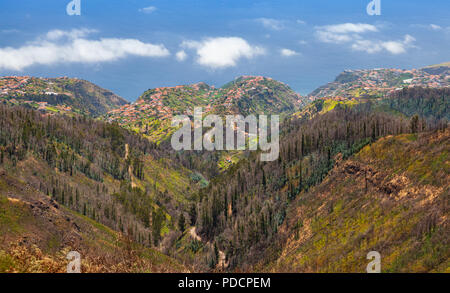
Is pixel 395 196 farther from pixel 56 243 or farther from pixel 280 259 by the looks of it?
pixel 56 243

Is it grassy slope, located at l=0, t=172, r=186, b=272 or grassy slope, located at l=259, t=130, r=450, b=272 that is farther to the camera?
→ grassy slope, located at l=259, t=130, r=450, b=272

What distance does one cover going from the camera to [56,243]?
9375 centimetres

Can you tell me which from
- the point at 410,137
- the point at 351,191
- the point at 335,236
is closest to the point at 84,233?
the point at 335,236

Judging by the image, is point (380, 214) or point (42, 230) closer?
point (42, 230)

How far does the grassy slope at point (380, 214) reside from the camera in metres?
83.6

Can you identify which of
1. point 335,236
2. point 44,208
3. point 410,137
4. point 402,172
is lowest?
point 335,236

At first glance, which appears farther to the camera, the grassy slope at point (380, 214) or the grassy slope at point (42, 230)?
the grassy slope at point (380, 214)

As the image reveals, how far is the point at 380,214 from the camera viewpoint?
114 metres

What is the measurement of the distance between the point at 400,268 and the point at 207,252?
122m

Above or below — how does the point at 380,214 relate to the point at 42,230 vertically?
below

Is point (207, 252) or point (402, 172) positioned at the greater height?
point (402, 172)

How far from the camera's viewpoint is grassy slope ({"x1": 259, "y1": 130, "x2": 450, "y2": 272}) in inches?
3292
